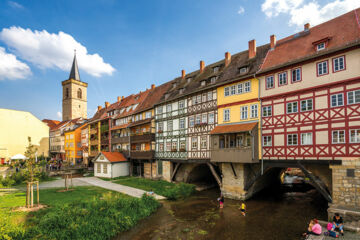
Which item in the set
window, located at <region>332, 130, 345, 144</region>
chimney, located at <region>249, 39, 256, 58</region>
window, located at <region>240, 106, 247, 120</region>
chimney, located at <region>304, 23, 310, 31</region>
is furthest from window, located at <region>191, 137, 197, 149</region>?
chimney, located at <region>304, 23, 310, 31</region>

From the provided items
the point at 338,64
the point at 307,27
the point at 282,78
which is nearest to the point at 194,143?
the point at 282,78

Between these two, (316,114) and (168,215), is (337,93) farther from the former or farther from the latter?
(168,215)

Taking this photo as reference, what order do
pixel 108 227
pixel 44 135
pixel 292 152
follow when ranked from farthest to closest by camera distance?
pixel 44 135
pixel 292 152
pixel 108 227

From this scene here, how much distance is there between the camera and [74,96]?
2552 inches

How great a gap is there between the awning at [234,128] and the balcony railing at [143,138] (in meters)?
11.1

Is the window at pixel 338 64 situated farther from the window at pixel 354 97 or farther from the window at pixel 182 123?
the window at pixel 182 123

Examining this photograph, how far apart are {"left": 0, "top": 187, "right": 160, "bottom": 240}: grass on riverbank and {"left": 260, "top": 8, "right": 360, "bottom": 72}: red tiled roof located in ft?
49.9

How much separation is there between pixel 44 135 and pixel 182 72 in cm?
3695

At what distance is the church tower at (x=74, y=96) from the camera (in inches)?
2537

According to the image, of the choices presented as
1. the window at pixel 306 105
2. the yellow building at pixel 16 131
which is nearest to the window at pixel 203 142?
the window at pixel 306 105

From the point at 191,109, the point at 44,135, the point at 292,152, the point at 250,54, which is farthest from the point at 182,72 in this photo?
the point at 44,135

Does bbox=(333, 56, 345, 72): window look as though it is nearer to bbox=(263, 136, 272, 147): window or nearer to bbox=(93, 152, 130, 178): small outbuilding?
bbox=(263, 136, 272, 147): window

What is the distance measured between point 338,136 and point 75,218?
17470mm

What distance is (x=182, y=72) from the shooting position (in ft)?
97.0
